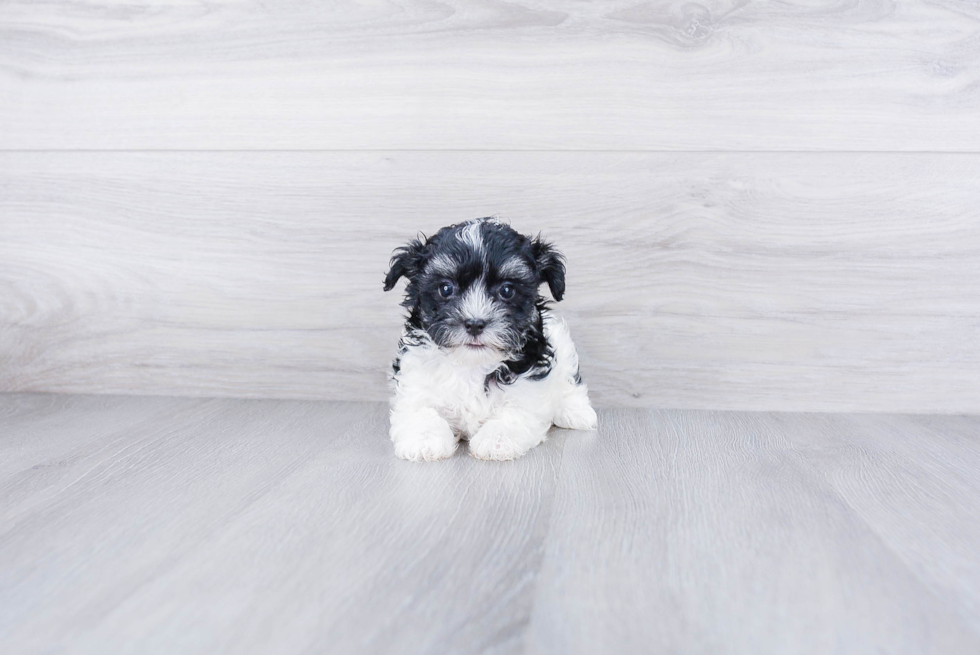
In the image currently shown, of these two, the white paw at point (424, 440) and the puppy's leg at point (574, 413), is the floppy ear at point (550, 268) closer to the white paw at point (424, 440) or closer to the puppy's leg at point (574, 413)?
the puppy's leg at point (574, 413)

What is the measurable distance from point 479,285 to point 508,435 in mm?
364

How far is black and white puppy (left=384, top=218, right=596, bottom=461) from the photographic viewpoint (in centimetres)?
170

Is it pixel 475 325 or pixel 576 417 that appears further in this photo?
pixel 576 417

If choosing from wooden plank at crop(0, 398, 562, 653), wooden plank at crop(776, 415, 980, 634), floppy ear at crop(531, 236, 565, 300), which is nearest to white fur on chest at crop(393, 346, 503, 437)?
wooden plank at crop(0, 398, 562, 653)

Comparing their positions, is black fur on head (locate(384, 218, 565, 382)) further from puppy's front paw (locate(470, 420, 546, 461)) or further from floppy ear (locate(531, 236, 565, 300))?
puppy's front paw (locate(470, 420, 546, 461))

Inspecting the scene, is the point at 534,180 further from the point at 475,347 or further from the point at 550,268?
the point at 475,347

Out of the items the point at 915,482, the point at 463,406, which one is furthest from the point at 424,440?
the point at 915,482

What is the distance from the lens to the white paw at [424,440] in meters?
1.68

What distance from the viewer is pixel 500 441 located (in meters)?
1.70

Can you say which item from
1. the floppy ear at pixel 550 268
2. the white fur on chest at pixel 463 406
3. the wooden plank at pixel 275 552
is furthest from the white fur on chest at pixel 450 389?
the floppy ear at pixel 550 268

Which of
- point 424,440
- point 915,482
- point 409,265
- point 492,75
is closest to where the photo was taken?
point 915,482

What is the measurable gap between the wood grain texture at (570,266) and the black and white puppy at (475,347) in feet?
1.42

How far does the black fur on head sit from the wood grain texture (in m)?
0.47

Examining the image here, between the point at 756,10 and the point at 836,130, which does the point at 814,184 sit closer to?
the point at 836,130
